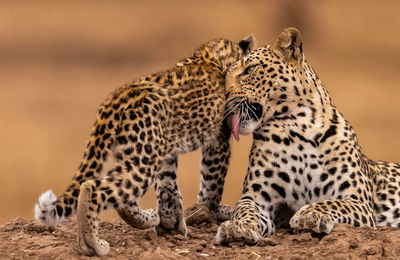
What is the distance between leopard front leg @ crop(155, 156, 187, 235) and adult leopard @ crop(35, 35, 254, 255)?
1cm

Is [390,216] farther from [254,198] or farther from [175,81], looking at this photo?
[175,81]

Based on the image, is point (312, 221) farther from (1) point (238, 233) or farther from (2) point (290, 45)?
(2) point (290, 45)

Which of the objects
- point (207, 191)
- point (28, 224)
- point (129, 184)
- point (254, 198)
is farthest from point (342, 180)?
point (28, 224)

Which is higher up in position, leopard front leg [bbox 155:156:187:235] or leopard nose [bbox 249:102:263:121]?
leopard nose [bbox 249:102:263:121]

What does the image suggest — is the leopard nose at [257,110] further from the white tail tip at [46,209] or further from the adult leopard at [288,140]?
the white tail tip at [46,209]

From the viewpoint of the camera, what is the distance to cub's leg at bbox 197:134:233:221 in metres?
8.98

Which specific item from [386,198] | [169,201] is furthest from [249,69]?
[386,198]

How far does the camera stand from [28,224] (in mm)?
8703

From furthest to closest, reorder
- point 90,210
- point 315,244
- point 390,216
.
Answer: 1. point 390,216
2. point 315,244
3. point 90,210

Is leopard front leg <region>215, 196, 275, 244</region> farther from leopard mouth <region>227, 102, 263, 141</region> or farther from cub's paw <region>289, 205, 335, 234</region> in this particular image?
leopard mouth <region>227, 102, 263, 141</region>

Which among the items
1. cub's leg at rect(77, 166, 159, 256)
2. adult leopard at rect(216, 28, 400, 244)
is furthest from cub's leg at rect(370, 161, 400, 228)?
cub's leg at rect(77, 166, 159, 256)

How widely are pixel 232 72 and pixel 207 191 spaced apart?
1444 mm

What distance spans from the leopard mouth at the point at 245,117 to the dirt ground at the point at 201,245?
45.7 inches

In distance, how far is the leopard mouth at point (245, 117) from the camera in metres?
8.53
